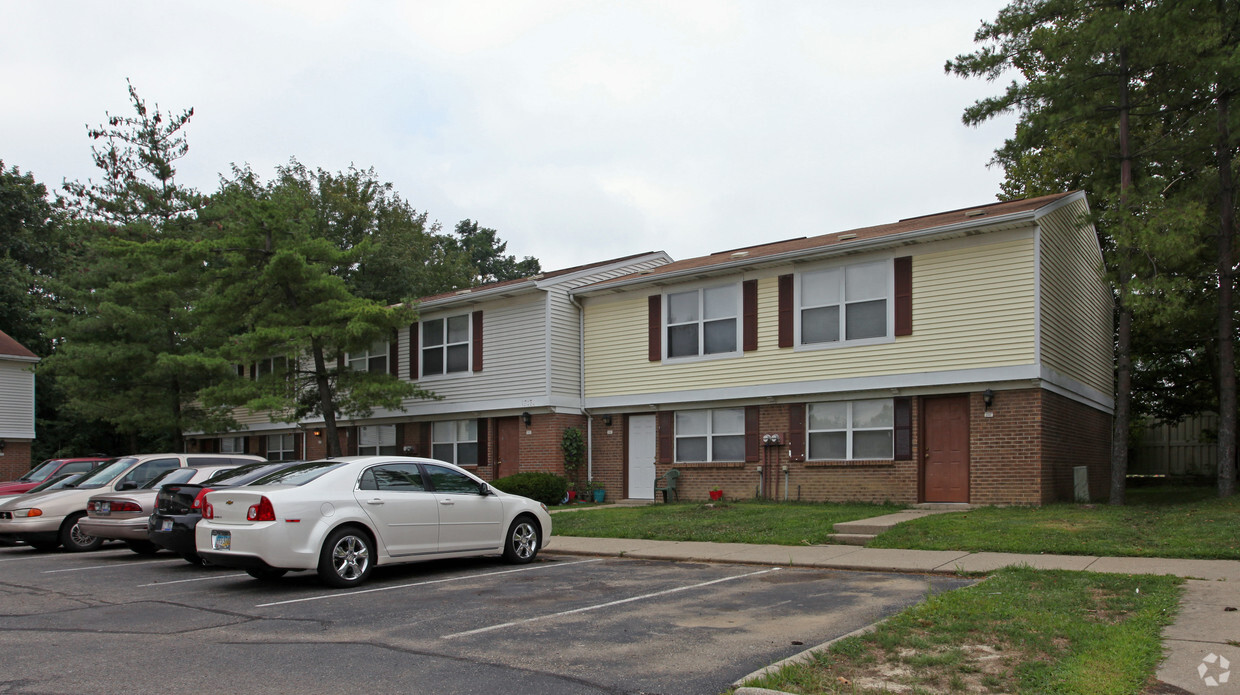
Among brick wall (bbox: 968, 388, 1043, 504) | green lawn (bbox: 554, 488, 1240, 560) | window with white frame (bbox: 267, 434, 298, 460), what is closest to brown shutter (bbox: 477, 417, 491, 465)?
green lawn (bbox: 554, 488, 1240, 560)

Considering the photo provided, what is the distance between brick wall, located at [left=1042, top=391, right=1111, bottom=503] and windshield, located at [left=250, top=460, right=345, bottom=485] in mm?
12776

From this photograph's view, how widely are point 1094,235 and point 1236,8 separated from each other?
6.35m

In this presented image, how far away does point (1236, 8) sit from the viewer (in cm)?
1673

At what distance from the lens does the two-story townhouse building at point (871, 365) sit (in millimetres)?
17094

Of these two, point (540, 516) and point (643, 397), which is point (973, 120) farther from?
point (540, 516)

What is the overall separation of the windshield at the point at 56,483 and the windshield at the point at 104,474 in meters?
0.36

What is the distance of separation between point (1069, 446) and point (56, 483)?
62.9 feet

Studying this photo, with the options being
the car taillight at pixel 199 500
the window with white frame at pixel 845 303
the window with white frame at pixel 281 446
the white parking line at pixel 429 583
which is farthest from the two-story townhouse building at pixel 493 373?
the car taillight at pixel 199 500

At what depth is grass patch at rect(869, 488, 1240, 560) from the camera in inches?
439

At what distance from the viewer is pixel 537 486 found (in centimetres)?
2091

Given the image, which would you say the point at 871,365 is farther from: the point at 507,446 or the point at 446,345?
the point at 446,345

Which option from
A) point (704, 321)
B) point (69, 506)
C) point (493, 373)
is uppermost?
point (704, 321)

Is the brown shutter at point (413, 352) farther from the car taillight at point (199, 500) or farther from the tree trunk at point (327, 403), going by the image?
the car taillight at point (199, 500)

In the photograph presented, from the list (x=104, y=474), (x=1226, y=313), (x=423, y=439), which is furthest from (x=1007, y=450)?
(x=104, y=474)
